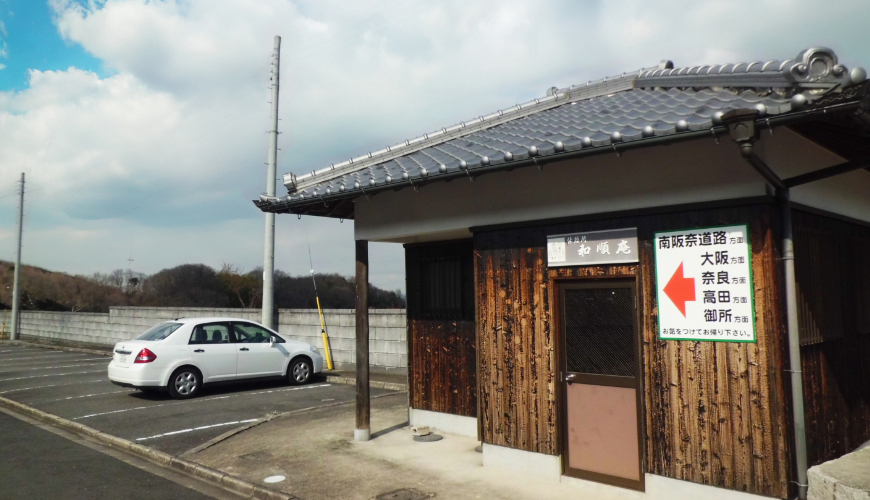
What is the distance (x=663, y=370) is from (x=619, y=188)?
170 centimetres

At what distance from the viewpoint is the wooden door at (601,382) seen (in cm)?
564

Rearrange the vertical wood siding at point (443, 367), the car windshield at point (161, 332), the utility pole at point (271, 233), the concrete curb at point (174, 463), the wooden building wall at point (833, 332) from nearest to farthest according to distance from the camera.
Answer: the wooden building wall at point (833, 332) → the concrete curb at point (174, 463) → the vertical wood siding at point (443, 367) → the car windshield at point (161, 332) → the utility pole at point (271, 233)

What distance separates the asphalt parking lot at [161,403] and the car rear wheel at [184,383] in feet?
0.63

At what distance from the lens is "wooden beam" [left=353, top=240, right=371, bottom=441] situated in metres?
8.04

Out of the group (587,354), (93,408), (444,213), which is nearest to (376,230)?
(444,213)

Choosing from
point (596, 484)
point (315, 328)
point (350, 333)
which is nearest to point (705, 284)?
point (596, 484)

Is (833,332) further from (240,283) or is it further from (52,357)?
(240,283)

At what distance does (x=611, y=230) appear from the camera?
5.76 meters

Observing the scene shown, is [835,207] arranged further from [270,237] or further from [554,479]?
[270,237]

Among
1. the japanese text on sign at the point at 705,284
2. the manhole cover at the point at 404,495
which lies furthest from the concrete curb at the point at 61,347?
the japanese text on sign at the point at 705,284

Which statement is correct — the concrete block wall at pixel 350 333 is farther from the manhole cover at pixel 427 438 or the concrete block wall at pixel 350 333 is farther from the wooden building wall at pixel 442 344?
the manhole cover at pixel 427 438

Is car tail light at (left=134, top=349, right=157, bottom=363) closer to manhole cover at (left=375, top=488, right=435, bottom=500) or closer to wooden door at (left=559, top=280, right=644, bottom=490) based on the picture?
manhole cover at (left=375, top=488, right=435, bottom=500)

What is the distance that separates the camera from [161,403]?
11.5m

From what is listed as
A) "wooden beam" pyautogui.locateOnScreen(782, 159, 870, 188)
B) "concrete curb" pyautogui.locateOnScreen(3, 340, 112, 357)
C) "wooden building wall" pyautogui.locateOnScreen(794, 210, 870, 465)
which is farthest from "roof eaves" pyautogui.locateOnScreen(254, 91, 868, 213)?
"concrete curb" pyautogui.locateOnScreen(3, 340, 112, 357)
